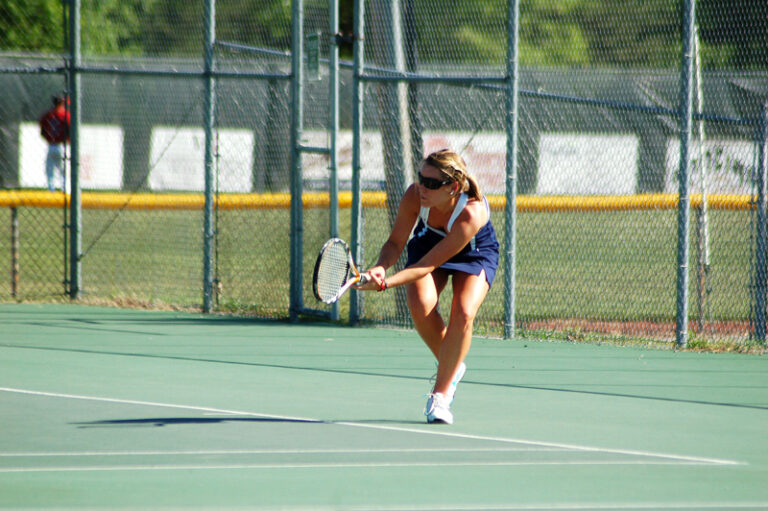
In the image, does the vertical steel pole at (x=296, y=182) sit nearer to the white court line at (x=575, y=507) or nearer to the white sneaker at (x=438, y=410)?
the white sneaker at (x=438, y=410)

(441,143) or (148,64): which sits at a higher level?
(148,64)

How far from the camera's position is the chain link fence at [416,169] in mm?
10547

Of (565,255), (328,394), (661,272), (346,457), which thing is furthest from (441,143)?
(346,457)

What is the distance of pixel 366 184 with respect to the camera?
12289 mm

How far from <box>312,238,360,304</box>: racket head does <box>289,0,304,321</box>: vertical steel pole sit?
477cm

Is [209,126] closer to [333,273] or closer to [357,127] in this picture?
[357,127]

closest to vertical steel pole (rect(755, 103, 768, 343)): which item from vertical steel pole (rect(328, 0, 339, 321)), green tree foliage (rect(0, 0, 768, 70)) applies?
vertical steel pole (rect(328, 0, 339, 321))

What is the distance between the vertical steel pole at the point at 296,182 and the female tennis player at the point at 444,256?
4478mm

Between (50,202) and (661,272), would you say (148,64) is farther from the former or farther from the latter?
(661,272)

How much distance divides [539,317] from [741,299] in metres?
2.28

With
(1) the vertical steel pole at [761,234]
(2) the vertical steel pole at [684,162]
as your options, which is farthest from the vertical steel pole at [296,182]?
(1) the vertical steel pole at [761,234]

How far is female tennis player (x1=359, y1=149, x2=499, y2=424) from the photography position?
6.11m

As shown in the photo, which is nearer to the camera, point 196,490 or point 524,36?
point 196,490

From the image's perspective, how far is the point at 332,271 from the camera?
6.10 metres
